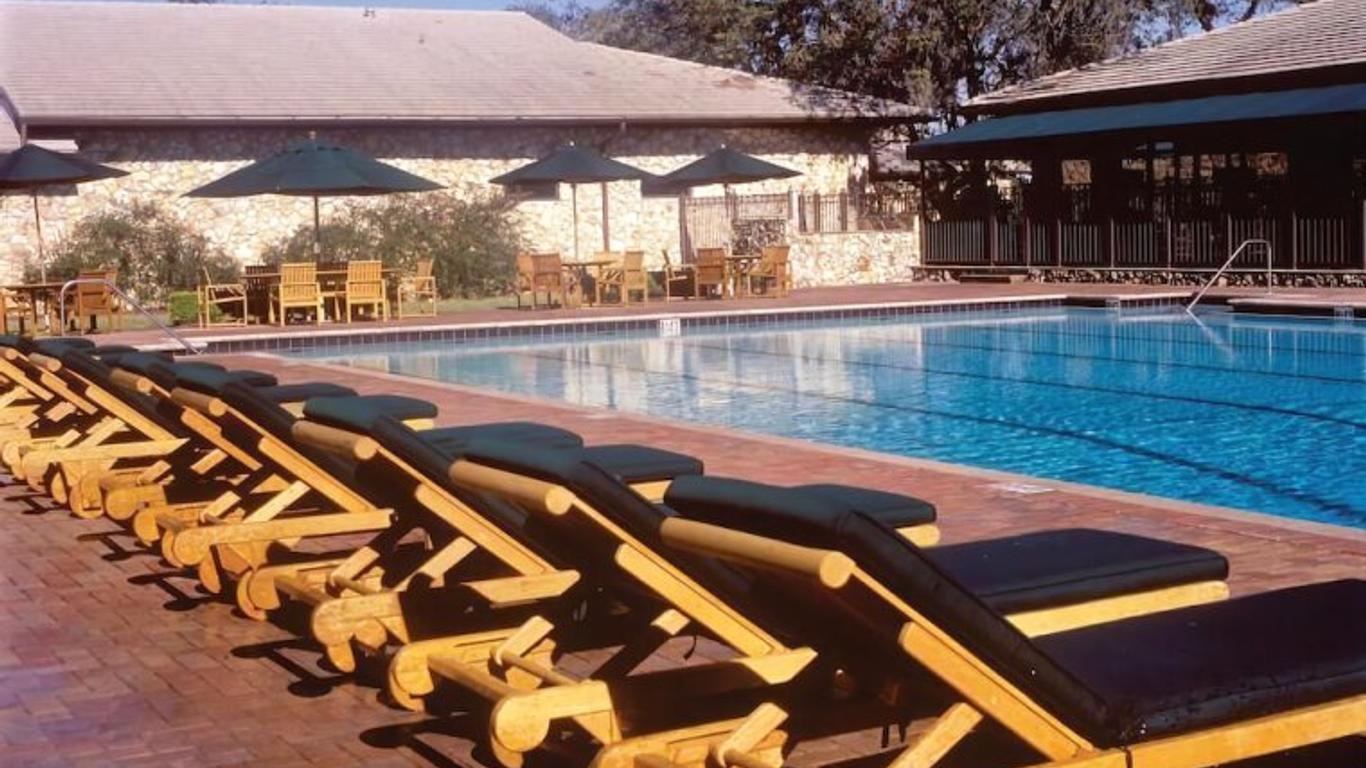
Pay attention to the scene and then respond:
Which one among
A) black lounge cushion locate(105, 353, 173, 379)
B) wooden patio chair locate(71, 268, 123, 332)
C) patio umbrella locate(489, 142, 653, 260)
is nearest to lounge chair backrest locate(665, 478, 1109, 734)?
black lounge cushion locate(105, 353, 173, 379)

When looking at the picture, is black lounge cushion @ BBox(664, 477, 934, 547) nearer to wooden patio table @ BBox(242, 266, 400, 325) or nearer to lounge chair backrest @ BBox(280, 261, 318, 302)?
lounge chair backrest @ BBox(280, 261, 318, 302)

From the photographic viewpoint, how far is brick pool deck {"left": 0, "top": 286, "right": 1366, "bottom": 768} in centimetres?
439

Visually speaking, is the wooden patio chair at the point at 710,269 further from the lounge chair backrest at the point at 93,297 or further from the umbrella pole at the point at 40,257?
the umbrella pole at the point at 40,257

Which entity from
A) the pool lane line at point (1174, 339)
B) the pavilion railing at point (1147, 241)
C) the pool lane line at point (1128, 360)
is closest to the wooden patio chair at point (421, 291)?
the pool lane line at point (1174, 339)

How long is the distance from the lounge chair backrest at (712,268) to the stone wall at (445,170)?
4.22 meters

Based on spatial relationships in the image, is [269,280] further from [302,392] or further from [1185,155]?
[302,392]

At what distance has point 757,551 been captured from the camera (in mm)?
3148

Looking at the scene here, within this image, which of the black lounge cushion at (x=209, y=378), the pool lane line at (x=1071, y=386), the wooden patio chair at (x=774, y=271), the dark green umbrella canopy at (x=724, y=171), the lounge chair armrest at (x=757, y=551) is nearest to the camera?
the lounge chair armrest at (x=757, y=551)

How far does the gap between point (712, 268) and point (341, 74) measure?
7455 millimetres

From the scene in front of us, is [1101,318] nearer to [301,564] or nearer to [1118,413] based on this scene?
[1118,413]

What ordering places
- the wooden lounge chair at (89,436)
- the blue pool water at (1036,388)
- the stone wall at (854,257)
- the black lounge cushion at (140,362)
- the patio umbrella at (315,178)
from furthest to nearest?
the stone wall at (854,257) < the patio umbrella at (315,178) < the blue pool water at (1036,388) < the wooden lounge chair at (89,436) < the black lounge cushion at (140,362)

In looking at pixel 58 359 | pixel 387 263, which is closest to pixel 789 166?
pixel 387 263

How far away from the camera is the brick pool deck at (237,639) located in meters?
4.39

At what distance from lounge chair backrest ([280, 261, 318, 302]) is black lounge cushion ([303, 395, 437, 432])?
15.1 m
